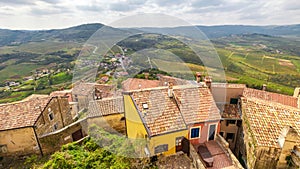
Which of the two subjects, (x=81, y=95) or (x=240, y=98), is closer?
(x=240, y=98)

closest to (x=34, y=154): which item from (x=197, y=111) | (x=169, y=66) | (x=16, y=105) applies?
(x=16, y=105)

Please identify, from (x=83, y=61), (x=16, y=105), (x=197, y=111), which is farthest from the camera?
(x=83, y=61)

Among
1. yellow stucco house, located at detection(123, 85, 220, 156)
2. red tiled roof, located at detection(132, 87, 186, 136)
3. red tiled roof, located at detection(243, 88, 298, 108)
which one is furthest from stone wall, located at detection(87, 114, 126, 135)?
red tiled roof, located at detection(243, 88, 298, 108)

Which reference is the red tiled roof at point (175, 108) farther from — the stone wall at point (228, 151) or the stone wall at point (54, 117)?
the stone wall at point (54, 117)

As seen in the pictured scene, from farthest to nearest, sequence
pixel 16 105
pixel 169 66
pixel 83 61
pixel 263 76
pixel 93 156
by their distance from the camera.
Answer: pixel 263 76, pixel 83 61, pixel 169 66, pixel 16 105, pixel 93 156

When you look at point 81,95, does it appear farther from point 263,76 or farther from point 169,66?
point 263,76

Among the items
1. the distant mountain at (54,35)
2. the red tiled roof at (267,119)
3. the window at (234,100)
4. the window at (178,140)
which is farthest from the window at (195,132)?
the distant mountain at (54,35)

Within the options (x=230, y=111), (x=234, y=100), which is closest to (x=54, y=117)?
(x=230, y=111)

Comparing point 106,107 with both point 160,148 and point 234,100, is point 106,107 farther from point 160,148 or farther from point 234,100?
point 234,100
